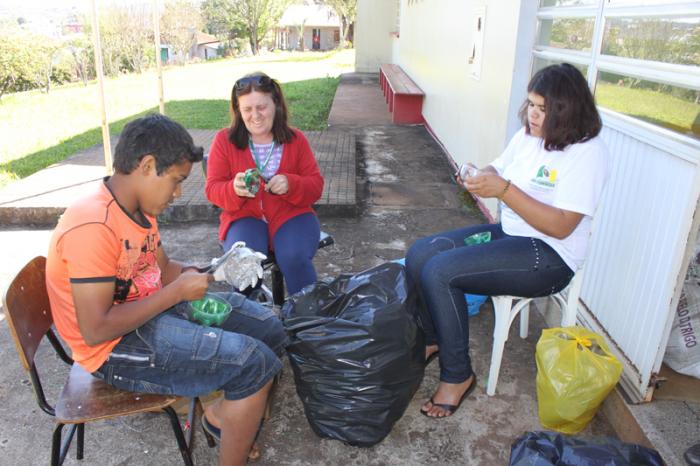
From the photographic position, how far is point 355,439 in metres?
2.11

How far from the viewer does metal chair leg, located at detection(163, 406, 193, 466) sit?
1763 millimetres

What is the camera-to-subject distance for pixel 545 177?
2207mm

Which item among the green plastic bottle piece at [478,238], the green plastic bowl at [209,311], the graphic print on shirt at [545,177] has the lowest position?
the green plastic bowl at [209,311]

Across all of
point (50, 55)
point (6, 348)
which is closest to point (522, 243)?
point (6, 348)

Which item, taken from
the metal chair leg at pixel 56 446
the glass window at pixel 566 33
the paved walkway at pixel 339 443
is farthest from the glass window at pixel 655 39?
the metal chair leg at pixel 56 446

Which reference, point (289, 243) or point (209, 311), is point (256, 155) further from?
point (209, 311)

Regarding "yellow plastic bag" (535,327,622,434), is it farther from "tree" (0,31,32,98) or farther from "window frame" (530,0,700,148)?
"tree" (0,31,32,98)

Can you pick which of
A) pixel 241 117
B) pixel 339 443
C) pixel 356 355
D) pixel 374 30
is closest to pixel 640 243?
pixel 356 355

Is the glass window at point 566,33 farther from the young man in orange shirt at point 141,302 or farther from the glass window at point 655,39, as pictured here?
the young man in orange shirt at point 141,302

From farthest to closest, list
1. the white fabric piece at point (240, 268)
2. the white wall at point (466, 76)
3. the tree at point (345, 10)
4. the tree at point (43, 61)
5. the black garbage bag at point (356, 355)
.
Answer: the tree at point (345, 10), the tree at point (43, 61), the white wall at point (466, 76), the black garbage bag at point (356, 355), the white fabric piece at point (240, 268)

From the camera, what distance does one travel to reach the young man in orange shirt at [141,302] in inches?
60.9

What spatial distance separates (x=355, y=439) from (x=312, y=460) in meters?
0.20

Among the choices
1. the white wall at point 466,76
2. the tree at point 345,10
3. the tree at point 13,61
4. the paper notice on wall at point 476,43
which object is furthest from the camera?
the tree at point 345,10

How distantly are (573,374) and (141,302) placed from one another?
1.63 m
